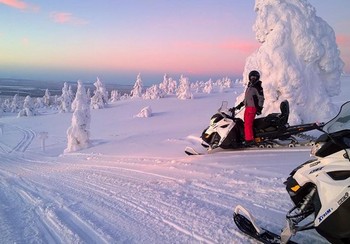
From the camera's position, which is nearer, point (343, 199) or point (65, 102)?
point (343, 199)

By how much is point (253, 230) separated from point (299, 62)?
8.60 m

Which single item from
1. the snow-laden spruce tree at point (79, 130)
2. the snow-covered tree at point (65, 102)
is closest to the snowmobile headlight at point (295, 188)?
the snow-laden spruce tree at point (79, 130)

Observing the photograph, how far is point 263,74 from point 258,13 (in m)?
2.26

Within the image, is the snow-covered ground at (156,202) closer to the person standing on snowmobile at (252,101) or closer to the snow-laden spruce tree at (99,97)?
the person standing on snowmobile at (252,101)

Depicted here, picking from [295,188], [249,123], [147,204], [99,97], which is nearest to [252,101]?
[249,123]

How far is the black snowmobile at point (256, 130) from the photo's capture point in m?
7.86

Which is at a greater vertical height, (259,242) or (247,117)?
(247,117)

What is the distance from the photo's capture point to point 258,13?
1170 cm

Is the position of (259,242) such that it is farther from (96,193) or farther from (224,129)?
(224,129)

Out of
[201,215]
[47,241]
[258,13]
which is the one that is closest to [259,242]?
[201,215]

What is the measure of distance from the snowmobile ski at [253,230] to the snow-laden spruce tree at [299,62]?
7.42 m

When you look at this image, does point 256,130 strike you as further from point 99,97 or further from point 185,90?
point 99,97

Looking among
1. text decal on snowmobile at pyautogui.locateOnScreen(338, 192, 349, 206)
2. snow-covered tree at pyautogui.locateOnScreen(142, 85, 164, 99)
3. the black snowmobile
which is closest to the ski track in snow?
the black snowmobile

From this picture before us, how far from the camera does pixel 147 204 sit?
4.80 meters
